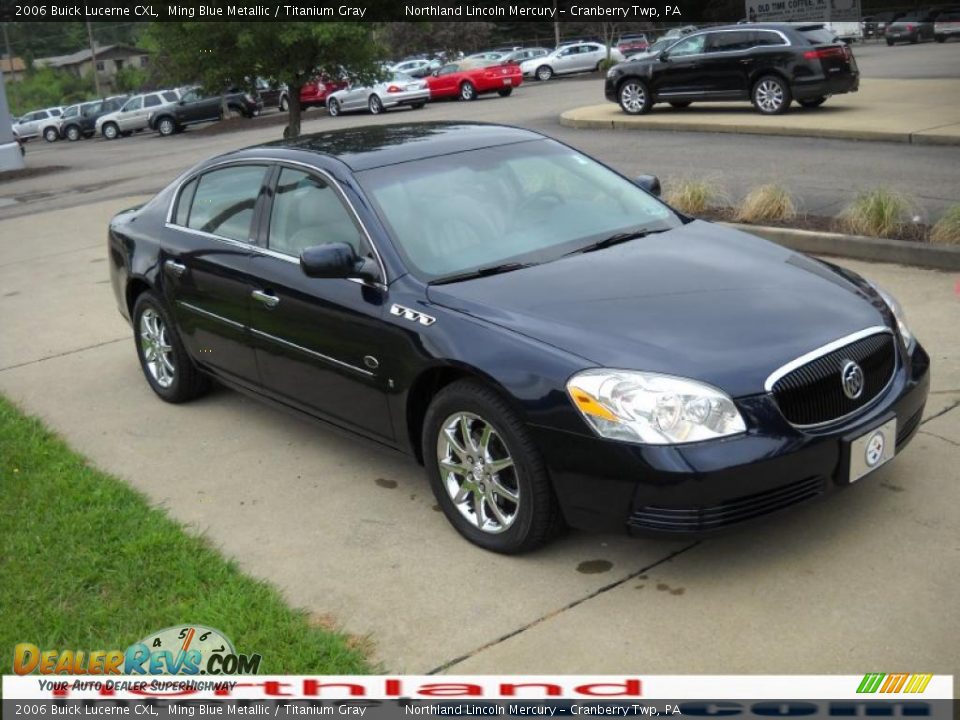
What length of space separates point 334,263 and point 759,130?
13.1 meters

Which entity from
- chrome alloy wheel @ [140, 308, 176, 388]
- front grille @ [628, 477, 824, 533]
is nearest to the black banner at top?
chrome alloy wheel @ [140, 308, 176, 388]

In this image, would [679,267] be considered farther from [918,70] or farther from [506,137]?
[918,70]

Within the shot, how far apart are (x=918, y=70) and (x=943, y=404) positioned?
23.0 metres

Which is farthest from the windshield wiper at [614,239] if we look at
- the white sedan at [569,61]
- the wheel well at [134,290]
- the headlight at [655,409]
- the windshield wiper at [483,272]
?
the white sedan at [569,61]

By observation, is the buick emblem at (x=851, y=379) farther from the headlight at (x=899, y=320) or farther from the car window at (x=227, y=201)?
the car window at (x=227, y=201)

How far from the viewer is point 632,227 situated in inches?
210

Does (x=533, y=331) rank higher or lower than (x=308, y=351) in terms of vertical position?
higher

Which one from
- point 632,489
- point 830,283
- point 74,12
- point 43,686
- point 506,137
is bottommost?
point 43,686

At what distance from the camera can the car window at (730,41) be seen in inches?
751

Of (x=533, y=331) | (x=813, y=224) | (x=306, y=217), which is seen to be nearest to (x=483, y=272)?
(x=533, y=331)

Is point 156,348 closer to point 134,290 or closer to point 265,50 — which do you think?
point 134,290

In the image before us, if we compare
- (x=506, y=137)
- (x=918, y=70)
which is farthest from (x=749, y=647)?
(x=918, y=70)

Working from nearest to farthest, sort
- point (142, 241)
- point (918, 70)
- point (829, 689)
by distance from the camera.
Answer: point (829, 689) < point (142, 241) < point (918, 70)

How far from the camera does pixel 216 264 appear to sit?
5.89 meters
